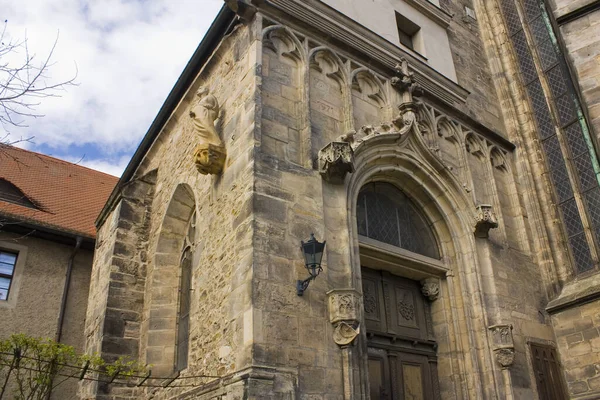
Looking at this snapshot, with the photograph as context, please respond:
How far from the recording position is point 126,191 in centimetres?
1019

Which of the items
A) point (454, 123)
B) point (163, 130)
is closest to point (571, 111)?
point (454, 123)

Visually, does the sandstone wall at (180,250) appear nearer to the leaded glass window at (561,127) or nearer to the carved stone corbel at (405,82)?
the carved stone corbel at (405,82)

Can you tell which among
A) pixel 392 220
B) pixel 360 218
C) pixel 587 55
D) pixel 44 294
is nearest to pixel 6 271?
pixel 44 294

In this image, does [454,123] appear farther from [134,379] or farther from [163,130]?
[134,379]

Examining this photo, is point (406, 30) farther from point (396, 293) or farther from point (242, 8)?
point (396, 293)

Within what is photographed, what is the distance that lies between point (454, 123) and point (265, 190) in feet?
15.3

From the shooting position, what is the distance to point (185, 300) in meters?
8.74

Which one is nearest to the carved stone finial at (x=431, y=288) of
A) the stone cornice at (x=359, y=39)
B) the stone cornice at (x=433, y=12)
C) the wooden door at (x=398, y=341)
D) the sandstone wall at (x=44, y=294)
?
the wooden door at (x=398, y=341)

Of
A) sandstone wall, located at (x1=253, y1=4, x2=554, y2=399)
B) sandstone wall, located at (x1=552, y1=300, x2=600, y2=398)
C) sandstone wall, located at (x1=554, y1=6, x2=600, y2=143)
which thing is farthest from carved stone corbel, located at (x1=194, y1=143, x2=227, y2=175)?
sandstone wall, located at (x1=554, y1=6, x2=600, y2=143)

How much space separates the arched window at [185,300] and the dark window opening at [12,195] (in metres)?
4.87

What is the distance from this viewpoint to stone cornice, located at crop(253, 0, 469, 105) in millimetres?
7931

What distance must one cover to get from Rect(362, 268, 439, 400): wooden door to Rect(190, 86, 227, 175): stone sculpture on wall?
247 centimetres

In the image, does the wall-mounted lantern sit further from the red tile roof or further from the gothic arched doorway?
the red tile roof

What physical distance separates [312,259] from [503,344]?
3288 millimetres
